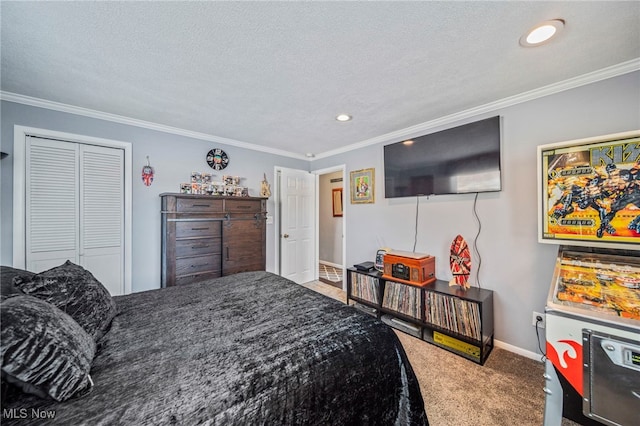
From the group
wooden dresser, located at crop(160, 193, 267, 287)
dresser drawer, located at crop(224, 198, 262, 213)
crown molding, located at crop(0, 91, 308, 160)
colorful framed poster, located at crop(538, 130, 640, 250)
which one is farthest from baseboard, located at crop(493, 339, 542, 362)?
crown molding, located at crop(0, 91, 308, 160)

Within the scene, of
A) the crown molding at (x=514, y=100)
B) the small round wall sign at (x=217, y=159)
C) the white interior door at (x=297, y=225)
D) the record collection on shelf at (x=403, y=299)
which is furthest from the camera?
the white interior door at (x=297, y=225)

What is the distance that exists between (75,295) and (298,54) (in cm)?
195

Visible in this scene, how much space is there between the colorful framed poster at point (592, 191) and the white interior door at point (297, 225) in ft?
10.9

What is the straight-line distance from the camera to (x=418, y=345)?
2.41 metres

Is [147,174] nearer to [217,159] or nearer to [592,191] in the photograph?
[217,159]

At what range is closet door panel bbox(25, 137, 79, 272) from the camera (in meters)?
2.34

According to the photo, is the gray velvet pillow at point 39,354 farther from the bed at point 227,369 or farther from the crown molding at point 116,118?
the crown molding at point 116,118

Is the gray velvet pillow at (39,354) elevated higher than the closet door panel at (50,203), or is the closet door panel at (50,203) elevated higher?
the closet door panel at (50,203)

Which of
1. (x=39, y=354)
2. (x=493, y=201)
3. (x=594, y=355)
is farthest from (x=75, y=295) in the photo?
(x=493, y=201)

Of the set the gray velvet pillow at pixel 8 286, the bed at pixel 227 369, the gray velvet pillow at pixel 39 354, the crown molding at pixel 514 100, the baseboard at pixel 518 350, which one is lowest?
the baseboard at pixel 518 350

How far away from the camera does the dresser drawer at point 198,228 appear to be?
9.32 ft

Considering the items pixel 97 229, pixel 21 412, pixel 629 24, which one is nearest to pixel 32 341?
pixel 21 412

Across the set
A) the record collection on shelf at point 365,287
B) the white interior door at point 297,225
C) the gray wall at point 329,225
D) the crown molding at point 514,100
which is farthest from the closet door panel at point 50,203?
the gray wall at point 329,225

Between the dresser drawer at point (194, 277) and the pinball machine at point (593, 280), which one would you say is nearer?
the pinball machine at point (593, 280)
